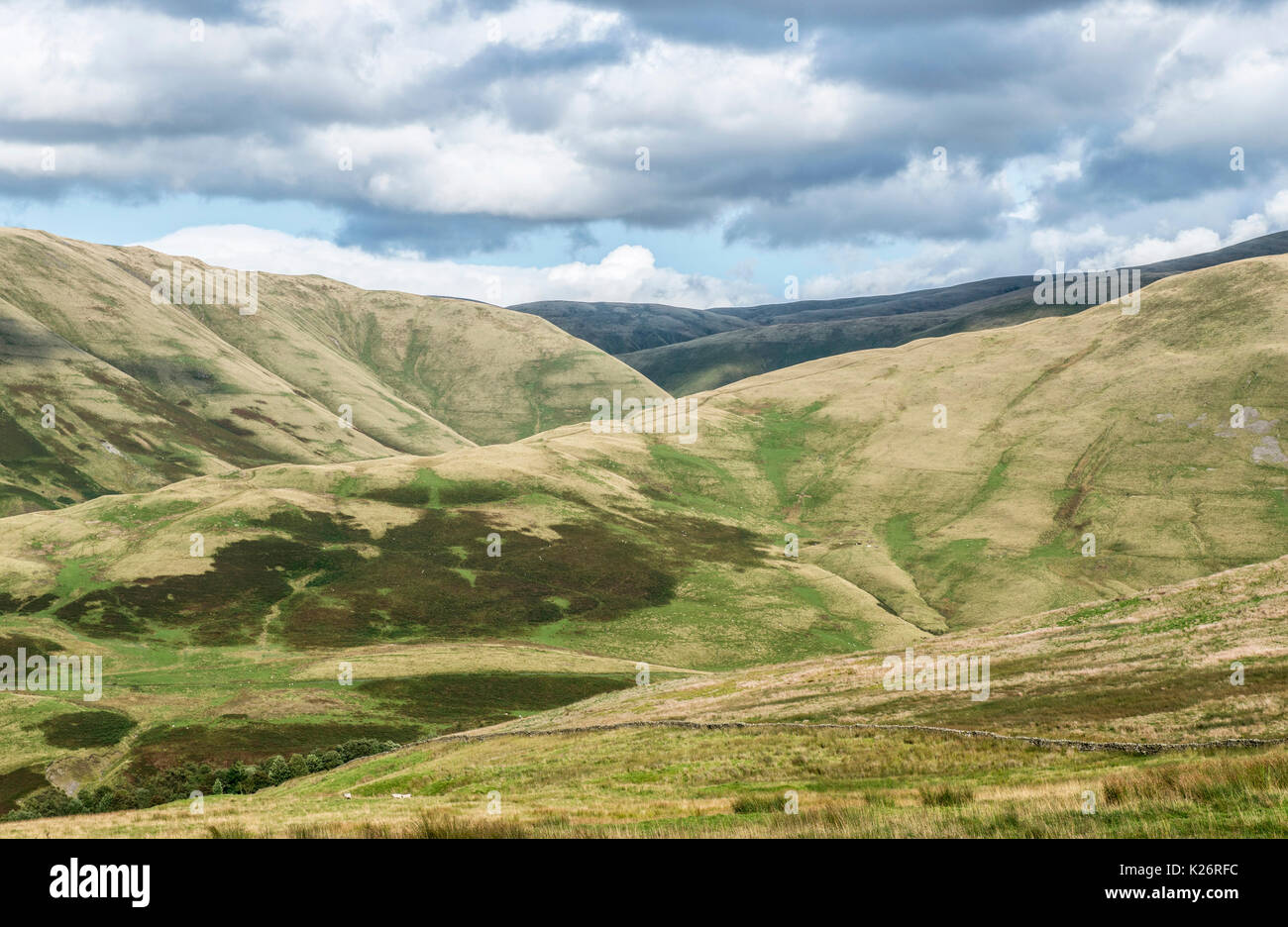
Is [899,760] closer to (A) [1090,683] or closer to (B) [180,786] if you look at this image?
(A) [1090,683]

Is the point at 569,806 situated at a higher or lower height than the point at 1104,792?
lower

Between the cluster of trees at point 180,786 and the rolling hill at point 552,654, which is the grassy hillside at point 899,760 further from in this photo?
the cluster of trees at point 180,786

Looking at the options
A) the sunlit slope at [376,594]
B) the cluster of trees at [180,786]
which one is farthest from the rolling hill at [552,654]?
the cluster of trees at [180,786]

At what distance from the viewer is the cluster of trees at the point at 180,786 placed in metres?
73.9

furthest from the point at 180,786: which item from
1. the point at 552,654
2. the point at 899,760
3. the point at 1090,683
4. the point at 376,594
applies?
the point at 376,594

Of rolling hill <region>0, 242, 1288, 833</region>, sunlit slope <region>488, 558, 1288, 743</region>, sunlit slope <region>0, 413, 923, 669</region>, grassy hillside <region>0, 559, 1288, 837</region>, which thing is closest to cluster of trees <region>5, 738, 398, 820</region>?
grassy hillside <region>0, 559, 1288, 837</region>

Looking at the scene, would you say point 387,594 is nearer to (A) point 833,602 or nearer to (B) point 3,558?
(B) point 3,558

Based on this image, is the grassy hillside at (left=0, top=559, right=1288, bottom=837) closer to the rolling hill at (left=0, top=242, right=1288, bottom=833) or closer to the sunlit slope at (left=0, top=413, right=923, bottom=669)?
the rolling hill at (left=0, top=242, right=1288, bottom=833)

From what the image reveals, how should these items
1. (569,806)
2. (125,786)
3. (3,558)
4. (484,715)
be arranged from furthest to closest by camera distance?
1. (3,558)
2. (484,715)
3. (125,786)
4. (569,806)

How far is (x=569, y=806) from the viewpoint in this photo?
98.7 ft
